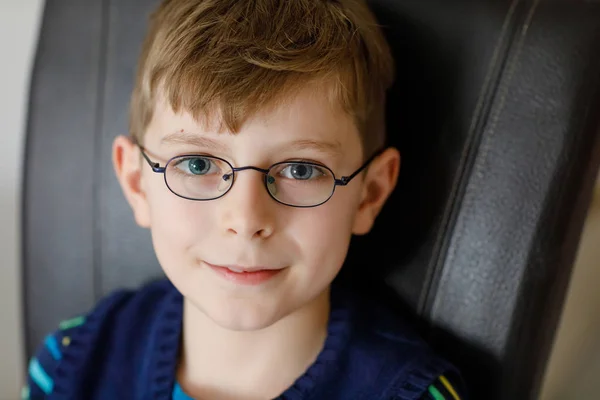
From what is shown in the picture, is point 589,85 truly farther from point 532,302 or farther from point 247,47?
point 247,47

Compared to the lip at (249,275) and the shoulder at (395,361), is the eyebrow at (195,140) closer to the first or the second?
the lip at (249,275)

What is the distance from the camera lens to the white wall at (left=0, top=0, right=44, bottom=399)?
4.70ft

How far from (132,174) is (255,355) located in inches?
12.4

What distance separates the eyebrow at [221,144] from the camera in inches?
32.1

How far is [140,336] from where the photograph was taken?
1.06m

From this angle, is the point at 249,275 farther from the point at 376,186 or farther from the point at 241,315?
the point at 376,186

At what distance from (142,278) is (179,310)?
13cm

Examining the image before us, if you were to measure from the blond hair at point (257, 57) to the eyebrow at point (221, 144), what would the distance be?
3cm

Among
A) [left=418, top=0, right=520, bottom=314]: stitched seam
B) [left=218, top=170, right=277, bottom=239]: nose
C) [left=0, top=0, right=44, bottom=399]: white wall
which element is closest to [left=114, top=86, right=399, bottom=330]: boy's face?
[left=218, top=170, right=277, bottom=239]: nose

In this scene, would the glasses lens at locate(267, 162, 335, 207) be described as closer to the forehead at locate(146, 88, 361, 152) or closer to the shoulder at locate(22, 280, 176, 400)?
the forehead at locate(146, 88, 361, 152)

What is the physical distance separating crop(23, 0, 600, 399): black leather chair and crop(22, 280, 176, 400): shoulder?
0.13 meters

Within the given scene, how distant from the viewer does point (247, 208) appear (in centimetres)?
81

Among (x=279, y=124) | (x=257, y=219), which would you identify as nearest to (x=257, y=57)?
(x=279, y=124)

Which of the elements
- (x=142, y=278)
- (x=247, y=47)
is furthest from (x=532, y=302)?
(x=142, y=278)
